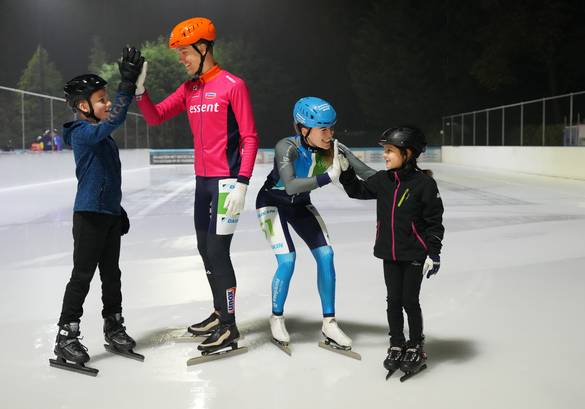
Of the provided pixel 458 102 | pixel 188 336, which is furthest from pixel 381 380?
pixel 458 102

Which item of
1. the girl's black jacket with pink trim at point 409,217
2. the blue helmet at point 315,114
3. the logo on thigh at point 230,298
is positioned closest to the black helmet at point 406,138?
the girl's black jacket with pink trim at point 409,217

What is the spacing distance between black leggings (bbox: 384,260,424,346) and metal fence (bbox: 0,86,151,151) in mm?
15194

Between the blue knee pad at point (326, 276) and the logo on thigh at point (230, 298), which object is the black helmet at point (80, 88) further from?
the blue knee pad at point (326, 276)

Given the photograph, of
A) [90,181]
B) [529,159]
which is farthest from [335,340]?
[529,159]

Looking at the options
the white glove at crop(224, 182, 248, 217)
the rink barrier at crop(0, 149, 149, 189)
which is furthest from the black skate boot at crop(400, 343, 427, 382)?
the rink barrier at crop(0, 149, 149, 189)

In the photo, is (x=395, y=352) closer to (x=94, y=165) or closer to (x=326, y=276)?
(x=326, y=276)

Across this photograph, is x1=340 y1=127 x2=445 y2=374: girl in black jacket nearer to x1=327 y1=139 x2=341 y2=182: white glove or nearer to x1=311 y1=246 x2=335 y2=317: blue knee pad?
x1=327 y1=139 x2=341 y2=182: white glove

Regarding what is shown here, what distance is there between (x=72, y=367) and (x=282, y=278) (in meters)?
1.34

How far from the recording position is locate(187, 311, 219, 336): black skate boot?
187 inches

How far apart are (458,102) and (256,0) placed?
3566 centimetres

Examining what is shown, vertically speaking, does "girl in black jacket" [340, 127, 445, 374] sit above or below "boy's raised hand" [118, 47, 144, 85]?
below

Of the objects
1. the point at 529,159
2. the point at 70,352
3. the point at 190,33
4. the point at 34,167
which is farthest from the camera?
the point at 529,159

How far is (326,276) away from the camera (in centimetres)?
448

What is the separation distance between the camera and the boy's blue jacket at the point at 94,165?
13.5 feet
